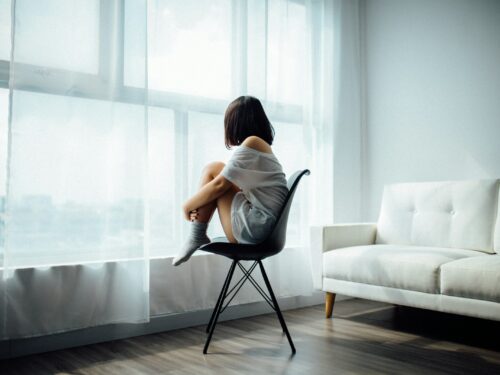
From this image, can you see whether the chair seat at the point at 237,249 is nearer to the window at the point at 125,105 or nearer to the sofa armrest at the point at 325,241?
the window at the point at 125,105

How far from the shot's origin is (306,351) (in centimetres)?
220

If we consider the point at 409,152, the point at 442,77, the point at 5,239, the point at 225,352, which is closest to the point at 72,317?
the point at 5,239

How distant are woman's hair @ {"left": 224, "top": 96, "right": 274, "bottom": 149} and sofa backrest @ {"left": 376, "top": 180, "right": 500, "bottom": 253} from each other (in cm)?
123

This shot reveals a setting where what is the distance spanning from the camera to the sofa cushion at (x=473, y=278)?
2.07m

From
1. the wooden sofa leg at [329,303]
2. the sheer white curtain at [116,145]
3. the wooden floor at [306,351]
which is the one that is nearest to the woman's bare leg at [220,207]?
the sheer white curtain at [116,145]

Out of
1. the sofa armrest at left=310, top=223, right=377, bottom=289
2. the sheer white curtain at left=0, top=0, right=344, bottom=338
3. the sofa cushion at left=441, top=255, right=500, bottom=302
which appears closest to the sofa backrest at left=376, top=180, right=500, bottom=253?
the sofa armrest at left=310, top=223, right=377, bottom=289

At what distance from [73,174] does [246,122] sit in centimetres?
87

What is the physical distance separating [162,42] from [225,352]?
167 cm

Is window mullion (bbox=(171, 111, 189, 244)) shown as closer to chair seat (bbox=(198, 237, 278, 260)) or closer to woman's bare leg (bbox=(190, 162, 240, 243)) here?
woman's bare leg (bbox=(190, 162, 240, 243))

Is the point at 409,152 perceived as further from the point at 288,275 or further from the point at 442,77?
the point at 288,275

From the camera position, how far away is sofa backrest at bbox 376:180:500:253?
2705 millimetres

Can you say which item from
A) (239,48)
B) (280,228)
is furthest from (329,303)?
(239,48)

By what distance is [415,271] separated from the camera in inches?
93.2

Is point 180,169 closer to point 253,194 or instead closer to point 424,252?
point 253,194
